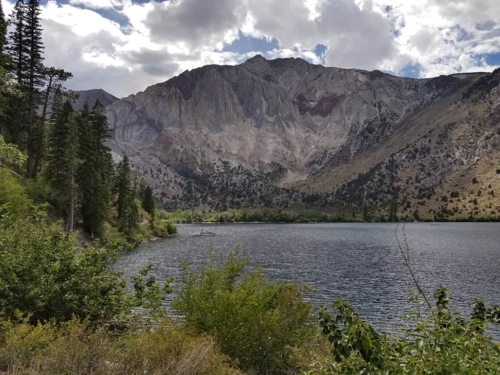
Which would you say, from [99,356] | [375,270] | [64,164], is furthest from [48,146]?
[99,356]

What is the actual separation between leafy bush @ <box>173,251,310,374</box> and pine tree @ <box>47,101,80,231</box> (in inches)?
2055

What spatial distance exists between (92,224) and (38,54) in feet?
101

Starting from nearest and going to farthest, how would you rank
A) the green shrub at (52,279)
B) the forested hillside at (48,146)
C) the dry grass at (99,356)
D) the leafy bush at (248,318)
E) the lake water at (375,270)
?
the dry grass at (99,356) → the green shrub at (52,279) → the leafy bush at (248,318) → the lake water at (375,270) → the forested hillside at (48,146)

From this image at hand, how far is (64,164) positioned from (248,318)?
191ft

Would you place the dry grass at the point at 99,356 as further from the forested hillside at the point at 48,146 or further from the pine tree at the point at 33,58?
the pine tree at the point at 33,58

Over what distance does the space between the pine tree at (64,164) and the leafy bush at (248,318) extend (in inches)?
2055

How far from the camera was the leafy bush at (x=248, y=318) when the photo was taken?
45.2ft

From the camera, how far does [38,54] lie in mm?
58625

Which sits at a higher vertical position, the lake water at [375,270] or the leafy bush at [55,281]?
the leafy bush at [55,281]

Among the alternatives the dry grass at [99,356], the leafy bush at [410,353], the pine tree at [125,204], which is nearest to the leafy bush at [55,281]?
the dry grass at [99,356]

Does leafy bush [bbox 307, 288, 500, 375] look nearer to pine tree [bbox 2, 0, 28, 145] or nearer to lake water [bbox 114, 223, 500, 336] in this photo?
lake water [bbox 114, 223, 500, 336]

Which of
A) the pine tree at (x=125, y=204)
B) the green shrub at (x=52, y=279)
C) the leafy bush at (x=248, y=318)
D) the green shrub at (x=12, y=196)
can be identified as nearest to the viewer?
the green shrub at (x=52, y=279)

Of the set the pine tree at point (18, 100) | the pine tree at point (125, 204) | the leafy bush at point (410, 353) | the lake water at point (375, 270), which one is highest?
the pine tree at point (18, 100)

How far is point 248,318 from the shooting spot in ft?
46.4
